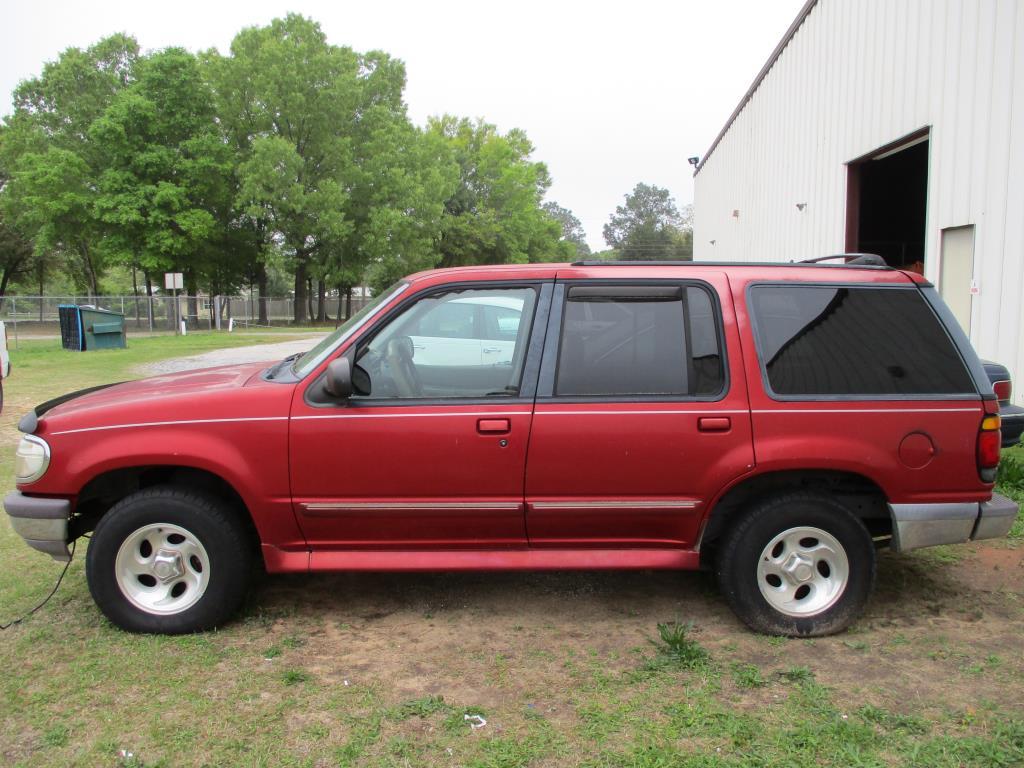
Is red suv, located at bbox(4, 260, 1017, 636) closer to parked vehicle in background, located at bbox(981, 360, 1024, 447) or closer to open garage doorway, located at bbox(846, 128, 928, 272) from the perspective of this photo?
parked vehicle in background, located at bbox(981, 360, 1024, 447)

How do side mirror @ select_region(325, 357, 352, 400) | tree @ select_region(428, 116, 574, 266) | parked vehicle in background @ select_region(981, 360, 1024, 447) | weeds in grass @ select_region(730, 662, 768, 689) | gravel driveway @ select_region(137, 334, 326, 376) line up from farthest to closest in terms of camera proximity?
tree @ select_region(428, 116, 574, 266) < gravel driveway @ select_region(137, 334, 326, 376) < parked vehicle in background @ select_region(981, 360, 1024, 447) < side mirror @ select_region(325, 357, 352, 400) < weeds in grass @ select_region(730, 662, 768, 689)

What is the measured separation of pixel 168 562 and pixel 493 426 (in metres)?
1.70

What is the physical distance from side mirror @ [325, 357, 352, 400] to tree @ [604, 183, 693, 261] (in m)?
105

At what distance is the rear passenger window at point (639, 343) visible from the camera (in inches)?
143

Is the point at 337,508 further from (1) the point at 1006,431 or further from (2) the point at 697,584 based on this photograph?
(1) the point at 1006,431

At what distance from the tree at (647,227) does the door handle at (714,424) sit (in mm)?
104900

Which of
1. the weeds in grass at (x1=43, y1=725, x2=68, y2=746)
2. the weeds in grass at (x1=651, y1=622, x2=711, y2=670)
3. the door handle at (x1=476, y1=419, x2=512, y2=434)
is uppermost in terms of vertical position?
the door handle at (x1=476, y1=419, x2=512, y2=434)

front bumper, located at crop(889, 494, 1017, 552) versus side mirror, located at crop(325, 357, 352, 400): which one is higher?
side mirror, located at crop(325, 357, 352, 400)

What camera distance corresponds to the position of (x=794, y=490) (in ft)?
12.2

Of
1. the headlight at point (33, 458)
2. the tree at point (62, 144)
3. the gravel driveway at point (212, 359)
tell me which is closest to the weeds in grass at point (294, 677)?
the headlight at point (33, 458)

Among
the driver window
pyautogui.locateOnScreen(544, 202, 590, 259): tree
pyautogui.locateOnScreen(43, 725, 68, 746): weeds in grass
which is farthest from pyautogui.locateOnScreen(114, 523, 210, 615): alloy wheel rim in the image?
pyautogui.locateOnScreen(544, 202, 590, 259): tree

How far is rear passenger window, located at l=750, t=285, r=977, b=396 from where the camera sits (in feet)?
11.9

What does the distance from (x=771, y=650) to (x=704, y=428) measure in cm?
110

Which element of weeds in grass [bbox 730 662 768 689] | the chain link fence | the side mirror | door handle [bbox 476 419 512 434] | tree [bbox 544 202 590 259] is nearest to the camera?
weeds in grass [bbox 730 662 768 689]
